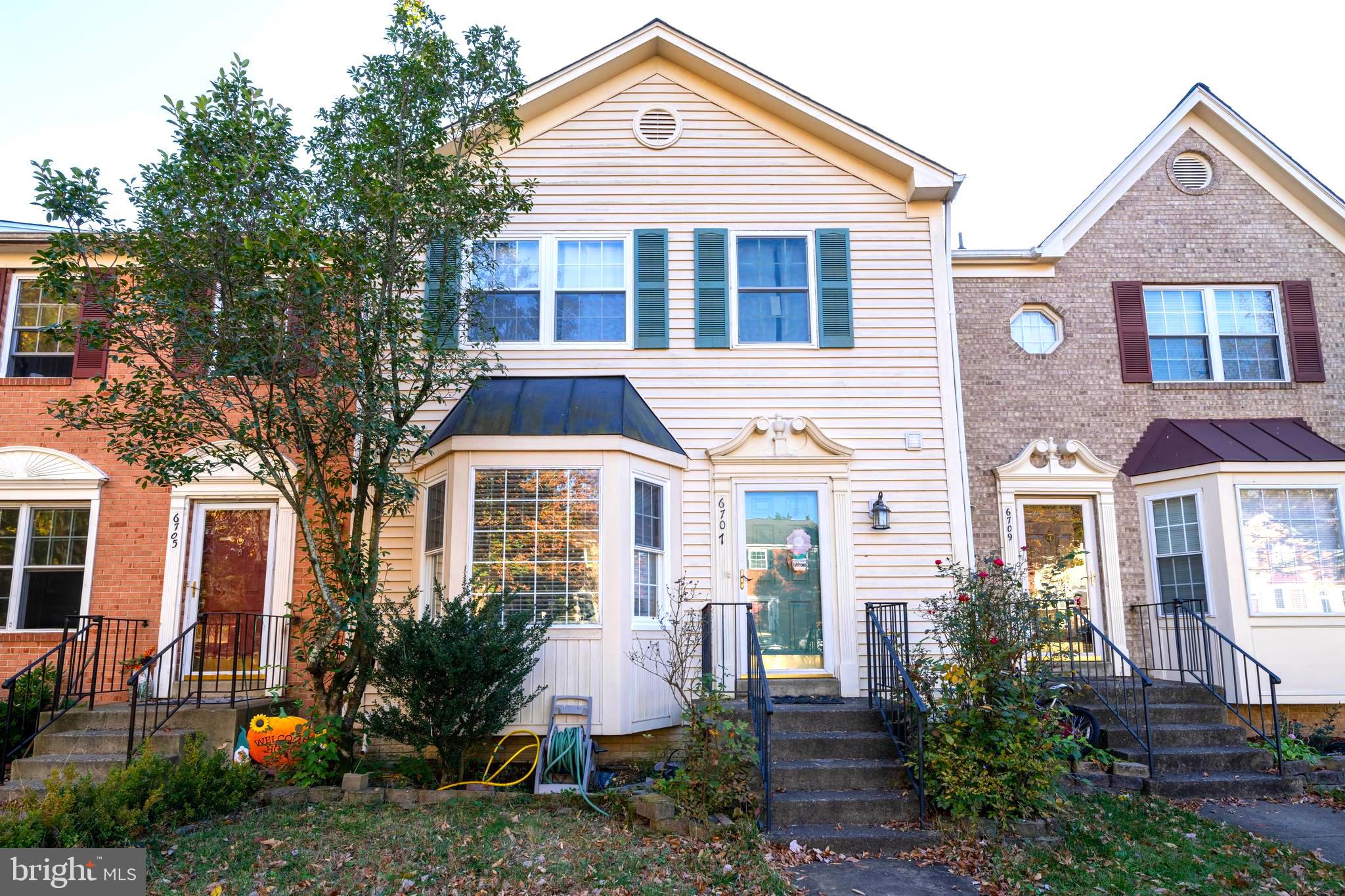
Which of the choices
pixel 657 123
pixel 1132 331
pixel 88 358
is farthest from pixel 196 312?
pixel 1132 331

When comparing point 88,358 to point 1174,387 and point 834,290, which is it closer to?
point 834,290

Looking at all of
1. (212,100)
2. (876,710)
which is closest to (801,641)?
(876,710)

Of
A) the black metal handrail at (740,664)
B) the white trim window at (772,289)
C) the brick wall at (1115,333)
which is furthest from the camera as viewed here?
the brick wall at (1115,333)

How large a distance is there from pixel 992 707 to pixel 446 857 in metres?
3.90

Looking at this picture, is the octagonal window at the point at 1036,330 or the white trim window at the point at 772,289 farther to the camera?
the octagonal window at the point at 1036,330

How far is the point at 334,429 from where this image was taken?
26.1 feet

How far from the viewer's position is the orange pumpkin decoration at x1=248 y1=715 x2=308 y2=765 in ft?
25.3

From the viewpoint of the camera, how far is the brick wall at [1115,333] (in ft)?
35.4

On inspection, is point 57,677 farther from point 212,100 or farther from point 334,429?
point 212,100

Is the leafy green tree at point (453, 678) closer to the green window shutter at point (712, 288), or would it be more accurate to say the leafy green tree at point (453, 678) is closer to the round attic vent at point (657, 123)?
the green window shutter at point (712, 288)

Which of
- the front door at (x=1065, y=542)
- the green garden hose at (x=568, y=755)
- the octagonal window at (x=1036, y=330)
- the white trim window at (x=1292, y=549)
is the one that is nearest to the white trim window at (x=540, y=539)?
the green garden hose at (x=568, y=755)

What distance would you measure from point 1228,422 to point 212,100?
1108cm

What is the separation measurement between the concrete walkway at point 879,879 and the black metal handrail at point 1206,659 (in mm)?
4433

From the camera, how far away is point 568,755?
25.2ft
